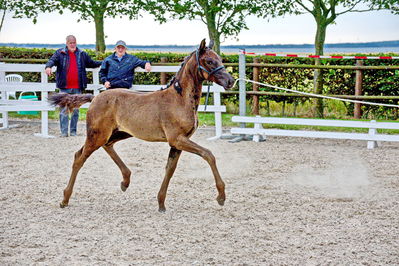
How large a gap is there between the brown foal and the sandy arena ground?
18.7 inches

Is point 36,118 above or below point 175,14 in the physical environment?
below

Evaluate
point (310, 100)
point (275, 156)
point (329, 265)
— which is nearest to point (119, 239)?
point (329, 265)

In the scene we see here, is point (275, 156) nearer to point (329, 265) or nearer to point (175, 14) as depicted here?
point (329, 265)

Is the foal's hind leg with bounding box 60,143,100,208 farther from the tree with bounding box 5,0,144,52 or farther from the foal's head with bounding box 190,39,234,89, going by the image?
the tree with bounding box 5,0,144,52

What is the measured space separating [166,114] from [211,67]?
2.19ft

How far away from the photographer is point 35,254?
505cm

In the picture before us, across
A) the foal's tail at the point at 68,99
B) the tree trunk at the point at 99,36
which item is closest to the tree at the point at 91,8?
the tree trunk at the point at 99,36

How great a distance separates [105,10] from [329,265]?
49.9 feet

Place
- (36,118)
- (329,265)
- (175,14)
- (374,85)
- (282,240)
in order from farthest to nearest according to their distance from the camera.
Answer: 1. (175,14)
2. (36,118)
3. (374,85)
4. (282,240)
5. (329,265)

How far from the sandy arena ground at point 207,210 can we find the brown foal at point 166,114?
474 mm

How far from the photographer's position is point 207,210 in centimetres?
650

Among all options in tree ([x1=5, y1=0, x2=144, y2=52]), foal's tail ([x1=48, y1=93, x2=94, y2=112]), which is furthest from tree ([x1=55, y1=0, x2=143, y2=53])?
foal's tail ([x1=48, y1=93, x2=94, y2=112])

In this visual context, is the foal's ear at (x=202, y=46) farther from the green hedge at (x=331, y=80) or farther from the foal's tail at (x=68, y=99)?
the green hedge at (x=331, y=80)

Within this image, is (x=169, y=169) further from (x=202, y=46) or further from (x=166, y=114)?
(x=202, y=46)
